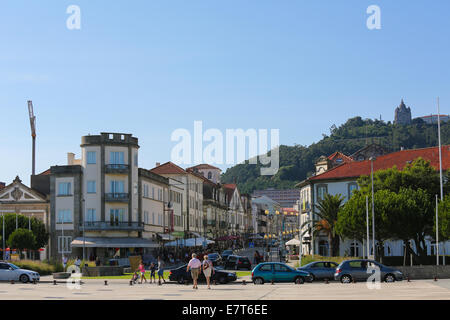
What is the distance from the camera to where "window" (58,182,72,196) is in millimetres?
74750

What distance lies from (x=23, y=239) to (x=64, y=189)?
7.79m

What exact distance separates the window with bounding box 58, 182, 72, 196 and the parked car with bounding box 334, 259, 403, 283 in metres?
41.9

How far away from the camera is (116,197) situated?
74.6 metres

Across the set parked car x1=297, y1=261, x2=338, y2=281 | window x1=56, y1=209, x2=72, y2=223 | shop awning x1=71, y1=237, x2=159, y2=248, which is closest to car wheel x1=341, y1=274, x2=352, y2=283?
parked car x1=297, y1=261, x2=338, y2=281

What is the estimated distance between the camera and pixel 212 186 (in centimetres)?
12950

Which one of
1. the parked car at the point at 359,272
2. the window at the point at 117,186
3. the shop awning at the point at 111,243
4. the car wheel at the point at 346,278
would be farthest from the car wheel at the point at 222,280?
the window at the point at 117,186

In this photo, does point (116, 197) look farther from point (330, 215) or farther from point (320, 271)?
point (320, 271)

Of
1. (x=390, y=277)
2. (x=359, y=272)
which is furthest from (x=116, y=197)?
(x=390, y=277)

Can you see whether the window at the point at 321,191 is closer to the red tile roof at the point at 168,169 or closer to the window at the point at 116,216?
the window at the point at 116,216

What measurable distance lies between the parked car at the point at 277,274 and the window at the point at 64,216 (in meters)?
39.6

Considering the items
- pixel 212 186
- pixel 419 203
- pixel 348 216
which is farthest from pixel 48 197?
pixel 212 186

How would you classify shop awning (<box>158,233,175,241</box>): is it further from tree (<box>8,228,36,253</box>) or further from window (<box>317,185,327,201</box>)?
window (<box>317,185,327,201</box>)
